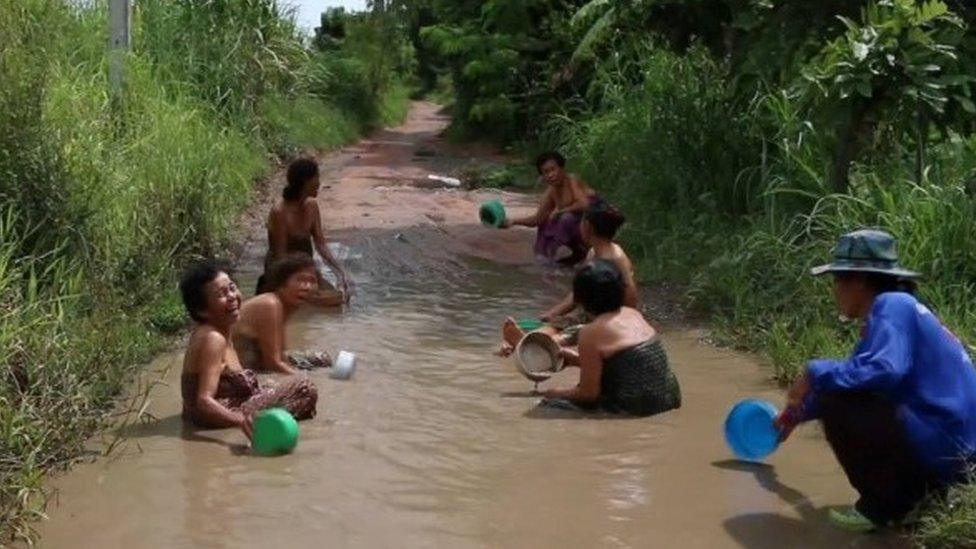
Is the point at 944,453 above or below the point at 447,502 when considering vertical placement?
above

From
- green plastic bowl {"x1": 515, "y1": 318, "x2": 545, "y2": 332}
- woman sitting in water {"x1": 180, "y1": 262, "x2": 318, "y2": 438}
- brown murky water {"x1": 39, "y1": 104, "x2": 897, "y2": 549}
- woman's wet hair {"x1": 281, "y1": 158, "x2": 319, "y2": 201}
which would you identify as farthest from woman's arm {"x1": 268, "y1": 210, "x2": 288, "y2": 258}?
woman sitting in water {"x1": 180, "y1": 262, "x2": 318, "y2": 438}

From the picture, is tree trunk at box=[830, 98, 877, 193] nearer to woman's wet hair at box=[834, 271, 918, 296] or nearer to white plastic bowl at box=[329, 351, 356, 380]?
white plastic bowl at box=[329, 351, 356, 380]

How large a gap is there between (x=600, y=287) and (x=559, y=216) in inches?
171

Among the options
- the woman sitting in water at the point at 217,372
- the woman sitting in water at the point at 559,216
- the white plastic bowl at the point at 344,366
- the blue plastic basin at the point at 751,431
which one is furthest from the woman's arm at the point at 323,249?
the blue plastic basin at the point at 751,431

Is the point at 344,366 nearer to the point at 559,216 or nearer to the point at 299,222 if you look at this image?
the point at 299,222

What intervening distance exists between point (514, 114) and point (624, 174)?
9.94 meters

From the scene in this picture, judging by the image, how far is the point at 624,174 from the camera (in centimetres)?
1280

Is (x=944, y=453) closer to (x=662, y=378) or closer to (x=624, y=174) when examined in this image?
(x=662, y=378)

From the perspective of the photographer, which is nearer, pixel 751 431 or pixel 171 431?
pixel 751 431

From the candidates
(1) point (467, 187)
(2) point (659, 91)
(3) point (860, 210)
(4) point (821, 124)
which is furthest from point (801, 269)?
(1) point (467, 187)

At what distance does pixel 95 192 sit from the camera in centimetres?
789

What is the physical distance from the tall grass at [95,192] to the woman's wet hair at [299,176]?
0.58 meters

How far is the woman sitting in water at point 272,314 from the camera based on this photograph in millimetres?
7047

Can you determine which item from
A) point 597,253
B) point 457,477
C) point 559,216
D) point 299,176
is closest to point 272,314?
point 457,477
